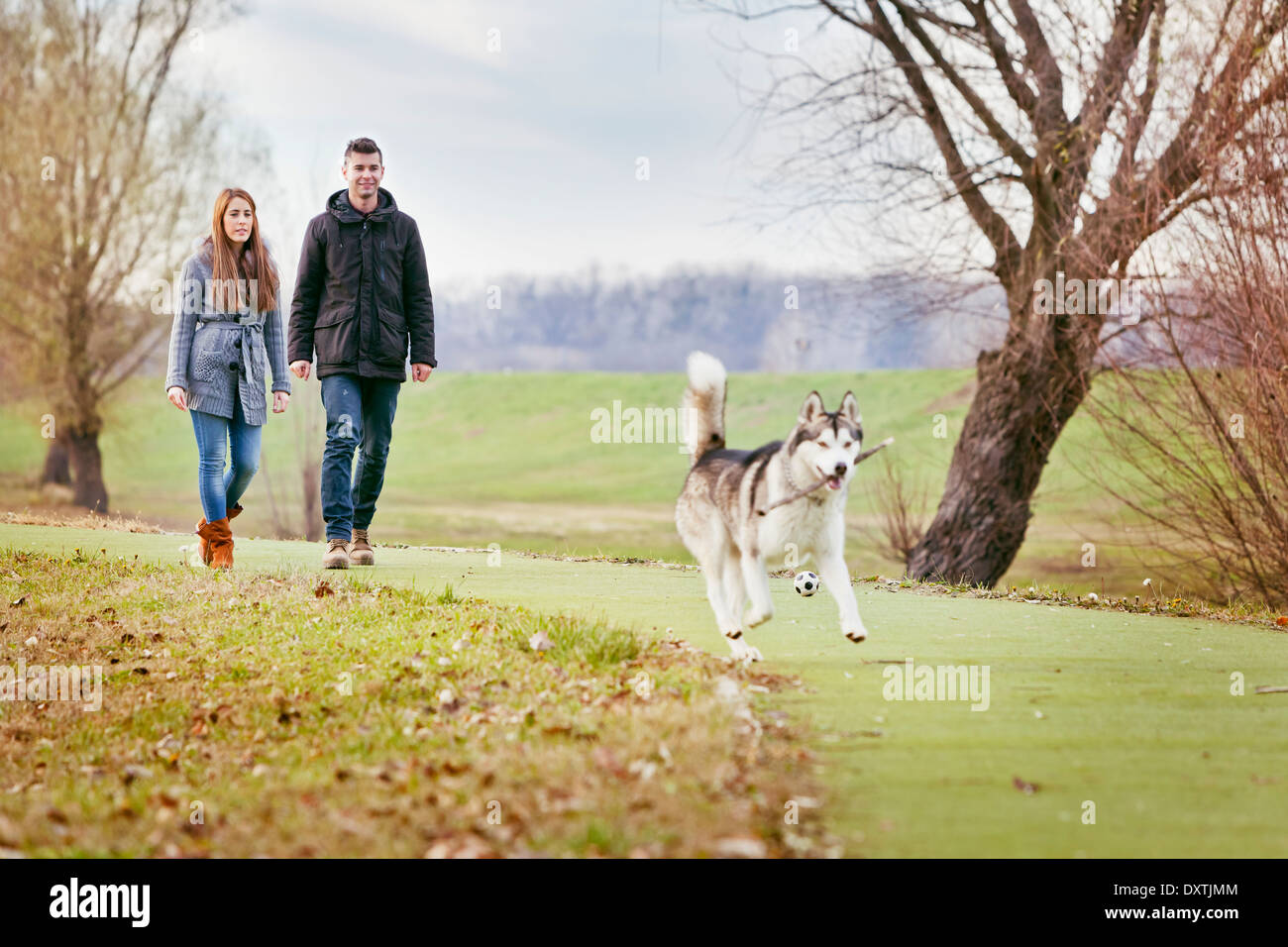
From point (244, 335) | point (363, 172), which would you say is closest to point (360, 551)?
point (244, 335)

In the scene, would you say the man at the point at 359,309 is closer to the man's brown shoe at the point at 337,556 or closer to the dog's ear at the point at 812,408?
the man's brown shoe at the point at 337,556

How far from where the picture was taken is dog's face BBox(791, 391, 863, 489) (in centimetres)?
570

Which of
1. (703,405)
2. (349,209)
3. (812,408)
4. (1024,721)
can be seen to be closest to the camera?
(1024,721)

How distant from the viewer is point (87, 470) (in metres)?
24.6

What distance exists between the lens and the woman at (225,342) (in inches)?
340

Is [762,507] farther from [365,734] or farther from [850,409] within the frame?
[365,734]

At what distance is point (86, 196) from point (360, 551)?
1716 centimetres

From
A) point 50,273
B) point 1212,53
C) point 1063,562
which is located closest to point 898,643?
point 1212,53

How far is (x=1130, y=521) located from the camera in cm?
1181

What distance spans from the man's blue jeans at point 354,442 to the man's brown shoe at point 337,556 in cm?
15

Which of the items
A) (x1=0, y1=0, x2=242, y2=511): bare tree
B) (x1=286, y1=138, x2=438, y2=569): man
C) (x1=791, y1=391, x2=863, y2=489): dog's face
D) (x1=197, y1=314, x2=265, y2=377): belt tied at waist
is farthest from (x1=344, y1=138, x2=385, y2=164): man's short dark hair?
(x1=0, y1=0, x2=242, y2=511): bare tree

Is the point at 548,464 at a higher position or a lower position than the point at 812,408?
higher

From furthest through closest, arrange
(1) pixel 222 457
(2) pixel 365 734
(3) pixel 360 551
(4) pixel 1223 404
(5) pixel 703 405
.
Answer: (4) pixel 1223 404 < (3) pixel 360 551 < (1) pixel 222 457 < (5) pixel 703 405 < (2) pixel 365 734
